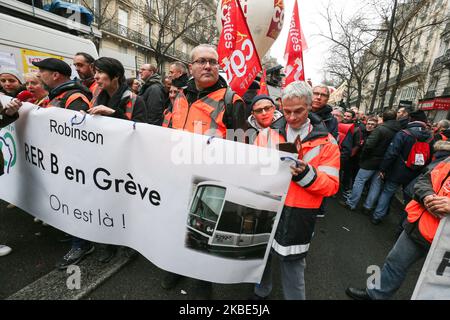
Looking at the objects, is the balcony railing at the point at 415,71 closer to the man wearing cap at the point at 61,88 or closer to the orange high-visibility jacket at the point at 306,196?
the orange high-visibility jacket at the point at 306,196

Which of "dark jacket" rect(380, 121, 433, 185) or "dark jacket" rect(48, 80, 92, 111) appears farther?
"dark jacket" rect(380, 121, 433, 185)

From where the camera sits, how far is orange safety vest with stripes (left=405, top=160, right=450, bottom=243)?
1750mm

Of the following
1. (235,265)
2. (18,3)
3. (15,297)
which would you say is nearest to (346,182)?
(235,265)

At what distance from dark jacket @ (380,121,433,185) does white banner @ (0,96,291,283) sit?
3600 mm

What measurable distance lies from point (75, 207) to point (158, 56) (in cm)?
1511

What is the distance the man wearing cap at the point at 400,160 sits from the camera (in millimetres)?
4004

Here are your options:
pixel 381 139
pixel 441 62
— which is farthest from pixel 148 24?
pixel 441 62

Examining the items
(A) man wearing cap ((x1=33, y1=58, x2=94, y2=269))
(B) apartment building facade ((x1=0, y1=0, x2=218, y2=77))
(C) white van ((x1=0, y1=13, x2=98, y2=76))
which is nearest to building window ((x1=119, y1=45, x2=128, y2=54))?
(B) apartment building facade ((x1=0, y1=0, x2=218, y2=77))

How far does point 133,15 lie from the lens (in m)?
25.6

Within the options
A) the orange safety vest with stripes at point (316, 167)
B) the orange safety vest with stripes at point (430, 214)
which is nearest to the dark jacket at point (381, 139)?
the orange safety vest with stripes at point (430, 214)

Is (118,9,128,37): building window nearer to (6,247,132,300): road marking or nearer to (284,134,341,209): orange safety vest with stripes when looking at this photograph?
(6,247,132,300): road marking

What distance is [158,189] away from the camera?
1786mm

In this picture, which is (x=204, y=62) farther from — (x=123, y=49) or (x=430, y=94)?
(x=430, y=94)
